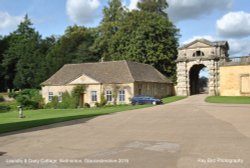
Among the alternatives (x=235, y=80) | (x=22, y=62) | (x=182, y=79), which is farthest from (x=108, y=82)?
(x=22, y=62)

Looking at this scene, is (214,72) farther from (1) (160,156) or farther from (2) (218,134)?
(1) (160,156)

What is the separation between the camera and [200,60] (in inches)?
2397

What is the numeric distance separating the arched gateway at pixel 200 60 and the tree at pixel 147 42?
3352 millimetres

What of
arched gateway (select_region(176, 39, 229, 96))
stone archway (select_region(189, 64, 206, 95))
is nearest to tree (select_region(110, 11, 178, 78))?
arched gateway (select_region(176, 39, 229, 96))

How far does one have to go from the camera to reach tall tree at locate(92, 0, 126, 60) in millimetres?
72125

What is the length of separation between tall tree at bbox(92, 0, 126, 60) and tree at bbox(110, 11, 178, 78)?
558cm

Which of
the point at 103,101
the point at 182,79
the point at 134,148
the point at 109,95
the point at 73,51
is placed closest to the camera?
the point at 134,148

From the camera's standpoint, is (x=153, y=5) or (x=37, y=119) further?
(x=153, y=5)

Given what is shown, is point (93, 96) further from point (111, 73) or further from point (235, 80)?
point (235, 80)

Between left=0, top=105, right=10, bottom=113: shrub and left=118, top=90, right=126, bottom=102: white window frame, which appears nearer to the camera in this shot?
left=118, top=90, right=126, bottom=102: white window frame

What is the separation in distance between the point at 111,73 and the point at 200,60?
16.9m

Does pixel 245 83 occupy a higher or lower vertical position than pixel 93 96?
higher

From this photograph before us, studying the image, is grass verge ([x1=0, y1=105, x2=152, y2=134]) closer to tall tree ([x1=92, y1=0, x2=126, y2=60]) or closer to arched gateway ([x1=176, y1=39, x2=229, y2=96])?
arched gateway ([x1=176, y1=39, x2=229, y2=96])

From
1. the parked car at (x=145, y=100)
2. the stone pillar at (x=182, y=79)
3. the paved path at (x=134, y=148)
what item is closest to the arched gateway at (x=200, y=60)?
the stone pillar at (x=182, y=79)
